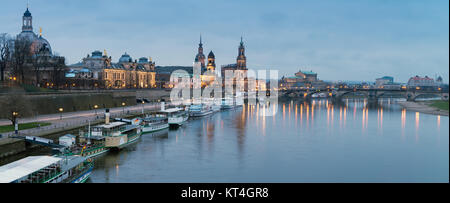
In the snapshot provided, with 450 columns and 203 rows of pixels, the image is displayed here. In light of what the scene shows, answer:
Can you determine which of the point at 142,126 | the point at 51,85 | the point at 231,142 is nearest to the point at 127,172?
the point at 231,142

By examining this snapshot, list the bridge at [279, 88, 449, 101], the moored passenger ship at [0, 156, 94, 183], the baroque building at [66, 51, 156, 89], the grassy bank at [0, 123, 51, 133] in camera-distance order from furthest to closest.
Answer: the bridge at [279, 88, 449, 101], the baroque building at [66, 51, 156, 89], the grassy bank at [0, 123, 51, 133], the moored passenger ship at [0, 156, 94, 183]

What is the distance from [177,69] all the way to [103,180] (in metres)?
121

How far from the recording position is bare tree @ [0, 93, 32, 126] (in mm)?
29603

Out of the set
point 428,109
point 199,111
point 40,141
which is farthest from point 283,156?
point 428,109

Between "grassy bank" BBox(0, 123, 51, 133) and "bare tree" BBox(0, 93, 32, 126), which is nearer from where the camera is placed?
"grassy bank" BBox(0, 123, 51, 133)

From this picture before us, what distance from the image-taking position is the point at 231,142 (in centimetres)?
3281

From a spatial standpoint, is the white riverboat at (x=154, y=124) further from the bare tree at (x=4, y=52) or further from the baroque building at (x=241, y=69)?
the baroque building at (x=241, y=69)

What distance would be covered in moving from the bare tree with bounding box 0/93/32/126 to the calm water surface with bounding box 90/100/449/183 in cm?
890

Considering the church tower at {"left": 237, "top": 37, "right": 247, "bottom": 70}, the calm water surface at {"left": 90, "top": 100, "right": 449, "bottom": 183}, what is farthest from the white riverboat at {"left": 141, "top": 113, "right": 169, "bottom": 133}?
the church tower at {"left": 237, "top": 37, "right": 247, "bottom": 70}

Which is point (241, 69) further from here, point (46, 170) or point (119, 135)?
point (46, 170)

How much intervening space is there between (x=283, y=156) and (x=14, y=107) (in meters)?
20.0

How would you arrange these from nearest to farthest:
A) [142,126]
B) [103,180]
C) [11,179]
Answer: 1. [11,179]
2. [103,180]
3. [142,126]

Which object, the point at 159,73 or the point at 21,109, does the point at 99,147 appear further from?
the point at 159,73

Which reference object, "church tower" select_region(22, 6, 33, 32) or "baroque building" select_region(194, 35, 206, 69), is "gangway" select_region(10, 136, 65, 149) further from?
"baroque building" select_region(194, 35, 206, 69)
